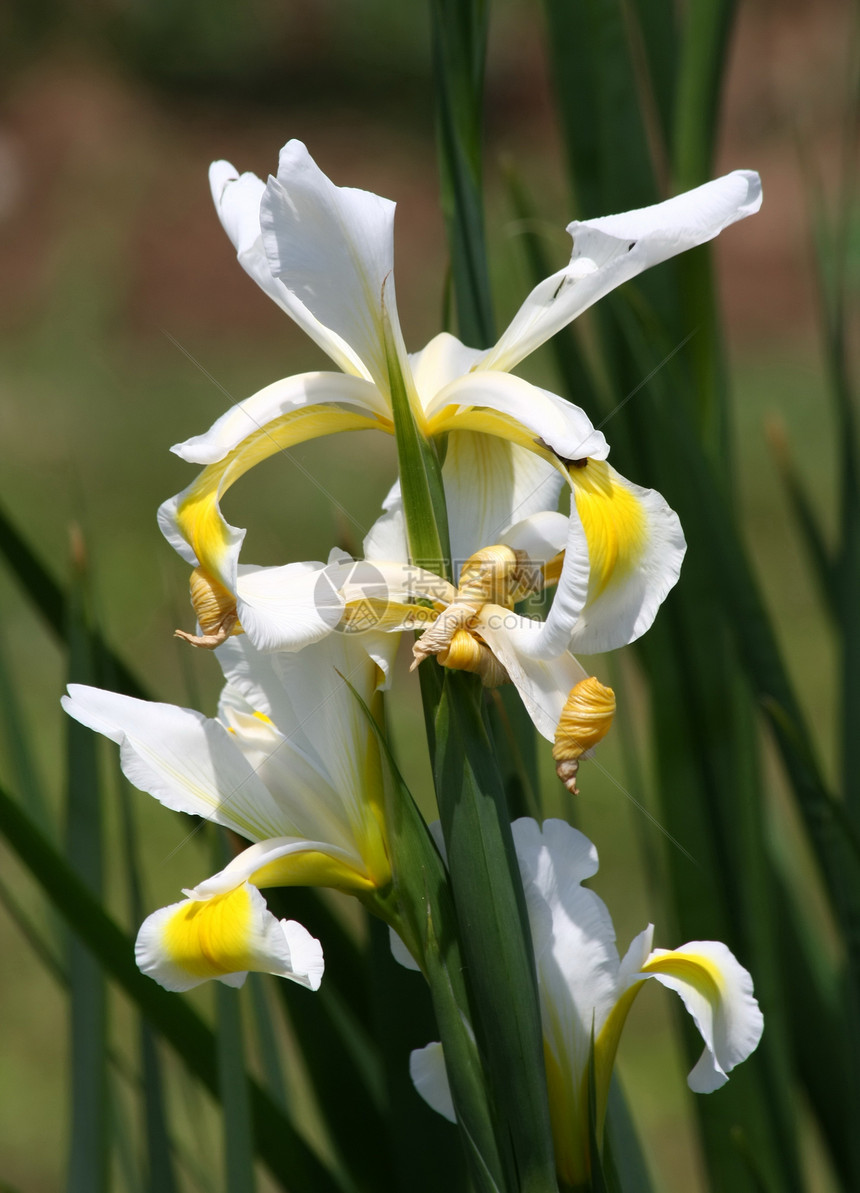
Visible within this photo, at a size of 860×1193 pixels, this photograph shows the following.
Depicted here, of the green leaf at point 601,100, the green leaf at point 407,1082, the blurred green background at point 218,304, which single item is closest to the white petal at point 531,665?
the green leaf at point 407,1082

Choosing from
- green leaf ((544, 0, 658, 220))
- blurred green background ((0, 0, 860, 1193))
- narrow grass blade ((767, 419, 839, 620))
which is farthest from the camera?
blurred green background ((0, 0, 860, 1193))

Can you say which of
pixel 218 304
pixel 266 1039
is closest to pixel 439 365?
pixel 266 1039

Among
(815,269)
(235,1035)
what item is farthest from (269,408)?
(815,269)

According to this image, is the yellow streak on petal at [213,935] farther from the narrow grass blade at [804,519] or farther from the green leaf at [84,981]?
the narrow grass blade at [804,519]

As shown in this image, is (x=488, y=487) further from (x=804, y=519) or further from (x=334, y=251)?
(x=804, y=519)

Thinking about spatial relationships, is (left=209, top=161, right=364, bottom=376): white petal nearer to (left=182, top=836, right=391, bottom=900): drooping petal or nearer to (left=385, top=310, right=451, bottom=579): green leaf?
(left=385, top=310, right=451, bottom=579): green leaf

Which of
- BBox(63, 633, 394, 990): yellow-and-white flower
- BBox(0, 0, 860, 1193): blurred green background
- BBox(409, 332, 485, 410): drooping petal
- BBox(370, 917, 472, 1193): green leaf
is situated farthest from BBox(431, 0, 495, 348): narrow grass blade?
BBox(0, 0, 860, 1193): blurred green background

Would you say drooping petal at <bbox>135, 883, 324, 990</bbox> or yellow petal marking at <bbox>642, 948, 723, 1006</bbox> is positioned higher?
drooping petal at <bbox>135, 883, 324, 990</bbox>
